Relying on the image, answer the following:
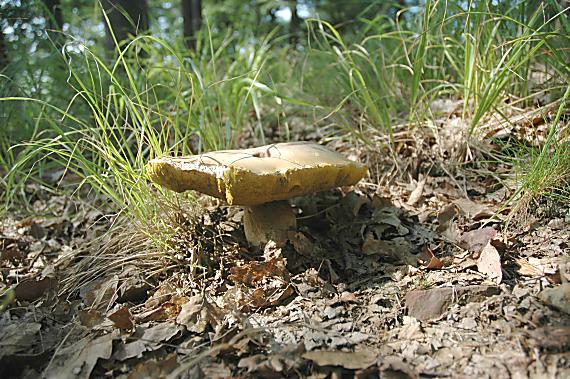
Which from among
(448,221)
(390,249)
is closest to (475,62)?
(448,221)

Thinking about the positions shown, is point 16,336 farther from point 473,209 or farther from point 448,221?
point 473,209

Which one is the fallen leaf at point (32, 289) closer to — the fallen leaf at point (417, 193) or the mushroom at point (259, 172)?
the mushroom at point (259, 172)

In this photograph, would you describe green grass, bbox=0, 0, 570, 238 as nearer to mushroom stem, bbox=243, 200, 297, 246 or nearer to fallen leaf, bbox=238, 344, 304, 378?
mushroom stem, bbox=243, 200, 297, 246

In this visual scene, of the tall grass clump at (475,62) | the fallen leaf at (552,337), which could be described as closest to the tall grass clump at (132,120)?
the tall grass clump at (475,62)

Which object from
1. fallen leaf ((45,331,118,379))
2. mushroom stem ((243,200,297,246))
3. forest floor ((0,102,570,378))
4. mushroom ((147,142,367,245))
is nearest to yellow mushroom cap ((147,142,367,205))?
mushroom ((147,142,367,245))

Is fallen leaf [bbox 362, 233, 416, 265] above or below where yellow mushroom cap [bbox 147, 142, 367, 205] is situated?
below

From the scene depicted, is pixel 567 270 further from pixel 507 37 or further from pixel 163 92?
pixel 163 92

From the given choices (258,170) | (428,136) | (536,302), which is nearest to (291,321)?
(258,170)
